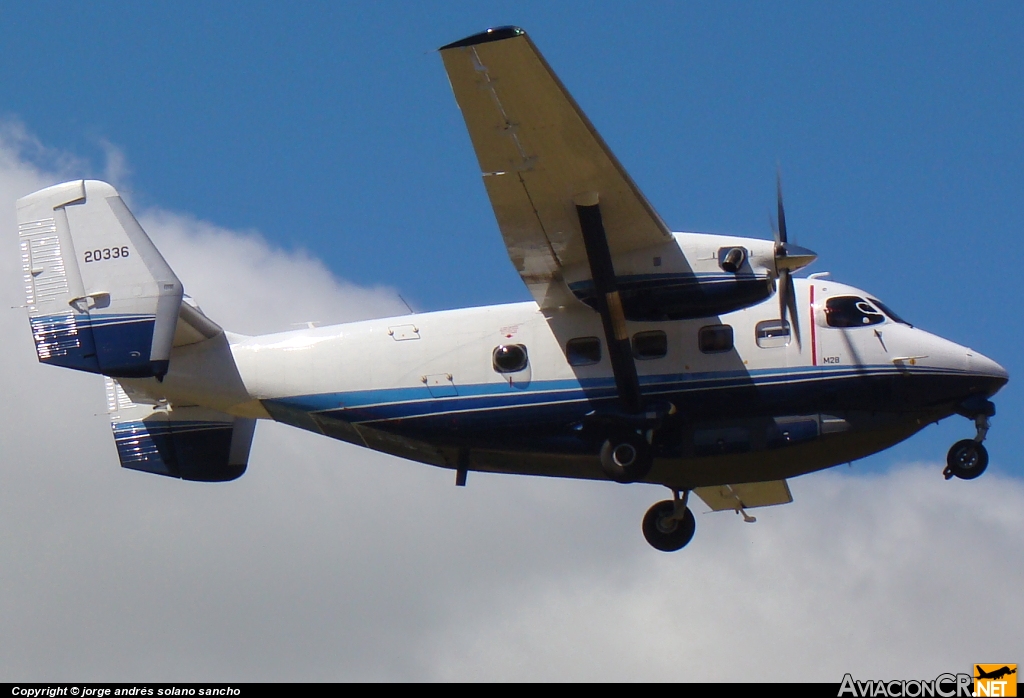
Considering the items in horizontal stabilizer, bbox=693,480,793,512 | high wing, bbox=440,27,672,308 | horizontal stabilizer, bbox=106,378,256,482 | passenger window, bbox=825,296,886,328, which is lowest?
horizontal stabilizer, bbox=693,480,793,512

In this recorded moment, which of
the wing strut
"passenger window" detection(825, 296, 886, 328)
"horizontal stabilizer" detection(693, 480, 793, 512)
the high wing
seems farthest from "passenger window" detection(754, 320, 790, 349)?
"horizontal stabilizer" detection(693, 480, 793, 512)

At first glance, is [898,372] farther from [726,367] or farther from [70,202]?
[70,202]

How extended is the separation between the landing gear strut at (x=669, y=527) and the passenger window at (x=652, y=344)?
2.51m

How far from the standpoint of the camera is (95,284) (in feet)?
57.8

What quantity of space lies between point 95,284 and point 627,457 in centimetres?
706

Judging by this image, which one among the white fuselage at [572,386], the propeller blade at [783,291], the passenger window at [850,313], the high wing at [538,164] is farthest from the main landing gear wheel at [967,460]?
the high wing at [538,164]

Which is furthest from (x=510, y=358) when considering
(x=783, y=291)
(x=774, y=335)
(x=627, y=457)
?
(x=783, y=291)

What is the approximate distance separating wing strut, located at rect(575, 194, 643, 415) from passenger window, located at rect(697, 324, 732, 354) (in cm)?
91

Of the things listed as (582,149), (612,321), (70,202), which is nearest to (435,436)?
(612,321)

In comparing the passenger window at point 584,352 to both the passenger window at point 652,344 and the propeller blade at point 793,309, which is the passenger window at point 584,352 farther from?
the propeller blade at point 793,309

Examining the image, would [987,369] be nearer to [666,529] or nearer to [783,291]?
[783,291]

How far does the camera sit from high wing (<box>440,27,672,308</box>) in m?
14.4

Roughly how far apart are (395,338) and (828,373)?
545 centimetres

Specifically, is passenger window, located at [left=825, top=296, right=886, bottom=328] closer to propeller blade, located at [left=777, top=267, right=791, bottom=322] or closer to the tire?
propeller blade, located at [left=777, top=267, right=791, bottom=322]
